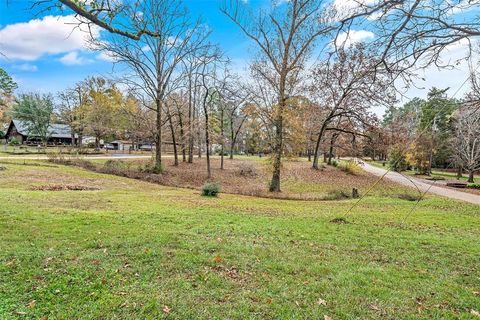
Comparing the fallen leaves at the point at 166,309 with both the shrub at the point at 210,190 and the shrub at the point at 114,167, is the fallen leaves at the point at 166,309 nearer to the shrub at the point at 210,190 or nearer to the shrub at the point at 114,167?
the shrub at the point at 210,190

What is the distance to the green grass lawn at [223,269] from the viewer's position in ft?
10.0

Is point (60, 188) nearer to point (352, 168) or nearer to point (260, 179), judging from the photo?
point (260, 179)

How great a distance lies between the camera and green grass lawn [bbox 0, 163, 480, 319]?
10.0 ft

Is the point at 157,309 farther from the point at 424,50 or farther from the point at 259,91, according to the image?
the point at 259,91

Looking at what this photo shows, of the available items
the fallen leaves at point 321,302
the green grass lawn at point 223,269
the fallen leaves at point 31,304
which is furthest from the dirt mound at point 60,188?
the fallen leaves at point 321,302

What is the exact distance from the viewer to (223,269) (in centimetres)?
402

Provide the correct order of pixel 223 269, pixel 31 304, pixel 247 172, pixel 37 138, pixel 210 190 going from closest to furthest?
pixel 31 304 < pixel 223 269 < pixel 210 190 < pixel 247 172 < pixel 37 138

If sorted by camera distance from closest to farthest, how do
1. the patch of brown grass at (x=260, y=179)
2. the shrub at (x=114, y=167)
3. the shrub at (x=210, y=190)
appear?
the shrub at (x=210, y=190) < the patch of brown grass at (x=260, y=179) < the shrub at (x=114, y=167)

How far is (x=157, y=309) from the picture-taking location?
9.74ft

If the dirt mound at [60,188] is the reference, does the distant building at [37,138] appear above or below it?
above

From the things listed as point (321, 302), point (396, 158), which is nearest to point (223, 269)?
point (321, 302)

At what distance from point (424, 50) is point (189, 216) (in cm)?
605

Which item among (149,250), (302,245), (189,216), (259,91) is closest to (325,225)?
(302,245)

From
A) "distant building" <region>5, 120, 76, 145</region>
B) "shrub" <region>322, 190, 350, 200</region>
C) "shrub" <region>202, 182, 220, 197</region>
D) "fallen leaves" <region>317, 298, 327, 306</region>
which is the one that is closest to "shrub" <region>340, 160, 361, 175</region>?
"shrub" <region>322, 190, 350, 200</region>
